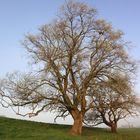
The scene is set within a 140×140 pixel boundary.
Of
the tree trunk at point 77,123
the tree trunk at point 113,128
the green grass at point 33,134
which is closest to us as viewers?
the green grass at point 33,134

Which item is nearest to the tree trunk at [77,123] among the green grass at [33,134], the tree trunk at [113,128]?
the green grass at [33,134]

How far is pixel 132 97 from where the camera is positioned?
44.3 m

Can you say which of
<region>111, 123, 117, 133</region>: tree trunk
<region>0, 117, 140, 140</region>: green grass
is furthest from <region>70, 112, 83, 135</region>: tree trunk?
<region>111, 123, 117, 133</region>: tree trunk

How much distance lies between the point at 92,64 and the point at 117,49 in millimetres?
3398

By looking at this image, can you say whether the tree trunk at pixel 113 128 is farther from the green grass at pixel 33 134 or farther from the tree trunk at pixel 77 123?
the green grass at pixel 33 134

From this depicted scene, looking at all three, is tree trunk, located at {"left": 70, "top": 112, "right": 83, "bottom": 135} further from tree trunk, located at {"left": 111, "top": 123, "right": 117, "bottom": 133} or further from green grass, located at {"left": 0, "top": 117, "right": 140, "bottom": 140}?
tree trunk, located at {"left": 111, "top": 123, "right": 117, "bottom": 133}

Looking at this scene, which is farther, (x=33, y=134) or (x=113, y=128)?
(x=113, y=128)

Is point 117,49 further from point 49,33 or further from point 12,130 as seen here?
point 12,130

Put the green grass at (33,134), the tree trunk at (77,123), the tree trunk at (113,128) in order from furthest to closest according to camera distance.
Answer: the tree trunk at (113,128) → the tree trunk at (77,123) → the green grass at (33,134)

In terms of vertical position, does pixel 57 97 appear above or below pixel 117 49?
below

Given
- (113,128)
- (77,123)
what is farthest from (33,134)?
(113,128)

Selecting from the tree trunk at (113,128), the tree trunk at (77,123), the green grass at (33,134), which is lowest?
the green grass at (33,134)

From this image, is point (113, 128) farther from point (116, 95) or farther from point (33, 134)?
point (33, 134)

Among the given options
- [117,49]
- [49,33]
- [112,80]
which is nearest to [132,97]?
[112,80]
